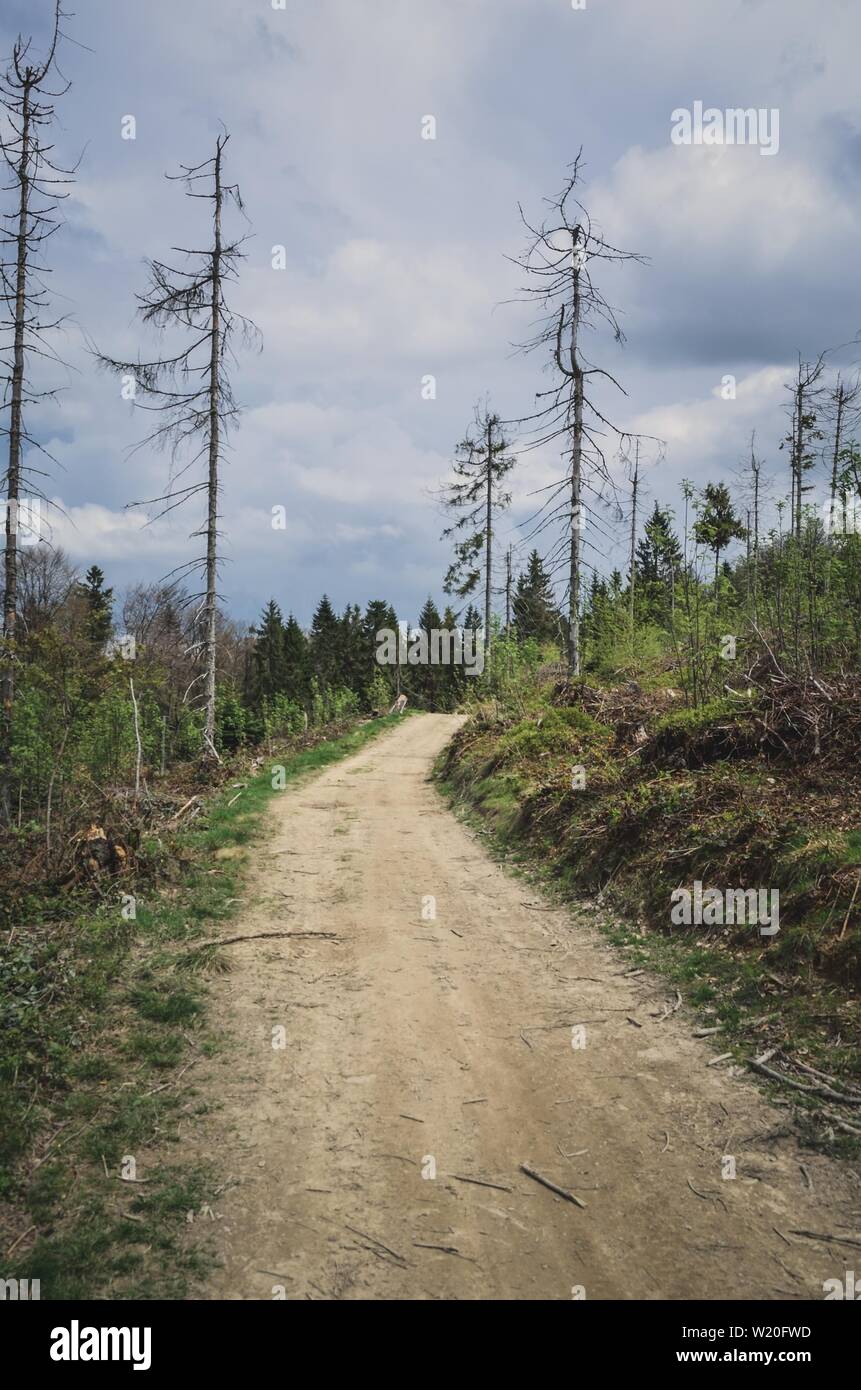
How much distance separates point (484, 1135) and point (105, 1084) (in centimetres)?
265

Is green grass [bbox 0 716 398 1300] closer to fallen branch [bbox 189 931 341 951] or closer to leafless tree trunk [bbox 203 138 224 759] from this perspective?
fallen branch [bbox 189 931 341 951]

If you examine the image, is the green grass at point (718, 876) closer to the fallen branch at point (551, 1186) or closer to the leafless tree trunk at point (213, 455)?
the fallen branch at point (551, 1186)

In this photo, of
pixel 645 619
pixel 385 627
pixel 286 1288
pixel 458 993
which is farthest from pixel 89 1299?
pixel 385 627

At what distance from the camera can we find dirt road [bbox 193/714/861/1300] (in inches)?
148

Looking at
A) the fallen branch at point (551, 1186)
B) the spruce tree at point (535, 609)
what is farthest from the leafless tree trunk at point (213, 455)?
the fallen branch at point (551, 1186)

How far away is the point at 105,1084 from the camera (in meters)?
5.42

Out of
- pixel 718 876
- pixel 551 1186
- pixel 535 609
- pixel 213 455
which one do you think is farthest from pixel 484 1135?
pixel 535 609

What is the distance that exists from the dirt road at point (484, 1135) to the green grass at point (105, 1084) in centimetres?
27

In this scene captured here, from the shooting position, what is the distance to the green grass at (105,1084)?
3873 millimetres

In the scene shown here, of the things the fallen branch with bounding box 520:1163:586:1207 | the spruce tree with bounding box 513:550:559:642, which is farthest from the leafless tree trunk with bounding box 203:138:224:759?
the fallen branch with bounding box 520:1163:586:1207

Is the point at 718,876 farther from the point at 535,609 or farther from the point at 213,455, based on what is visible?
the point at 535,609

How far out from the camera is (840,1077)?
511cm

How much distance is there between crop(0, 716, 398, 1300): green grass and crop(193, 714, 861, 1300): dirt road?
27 cm
